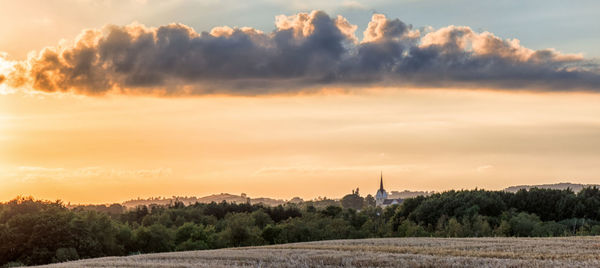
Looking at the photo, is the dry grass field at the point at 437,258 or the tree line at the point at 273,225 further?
the tree line at the point at 273,225

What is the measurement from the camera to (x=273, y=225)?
12119 cm

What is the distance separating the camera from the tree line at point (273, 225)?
8550cm

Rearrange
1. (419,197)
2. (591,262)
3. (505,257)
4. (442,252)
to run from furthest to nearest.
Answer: (419,197)
(442,252)
(505,257)
(591,262)

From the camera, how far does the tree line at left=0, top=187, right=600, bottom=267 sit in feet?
281

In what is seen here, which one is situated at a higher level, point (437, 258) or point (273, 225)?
point (437, 258)

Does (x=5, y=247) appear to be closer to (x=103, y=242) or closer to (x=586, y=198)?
(x=103, y=242)

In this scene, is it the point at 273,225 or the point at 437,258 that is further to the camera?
the point at 273,225

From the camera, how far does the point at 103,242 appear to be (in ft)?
307

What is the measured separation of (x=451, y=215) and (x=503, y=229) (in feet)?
67.8

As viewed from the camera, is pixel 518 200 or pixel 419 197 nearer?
pixel 518 200

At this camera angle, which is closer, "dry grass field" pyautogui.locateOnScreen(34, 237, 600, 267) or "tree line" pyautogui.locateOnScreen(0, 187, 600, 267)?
"dry grass field" pyautogui.locateOnScreen(34, 237, 600, 267)

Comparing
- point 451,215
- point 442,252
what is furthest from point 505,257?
point 451,215

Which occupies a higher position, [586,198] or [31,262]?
[586,198]

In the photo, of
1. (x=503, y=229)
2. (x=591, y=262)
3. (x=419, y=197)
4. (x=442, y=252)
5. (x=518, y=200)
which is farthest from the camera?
(x=419, y=197)
